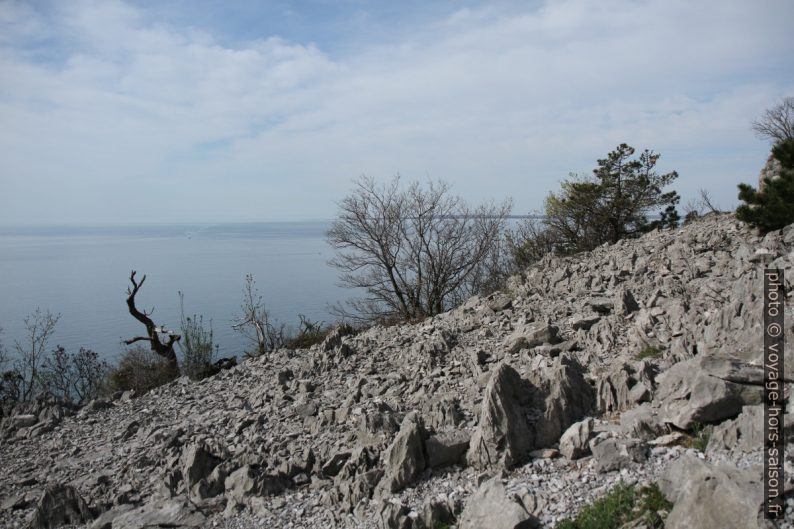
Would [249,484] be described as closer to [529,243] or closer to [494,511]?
[494,511]

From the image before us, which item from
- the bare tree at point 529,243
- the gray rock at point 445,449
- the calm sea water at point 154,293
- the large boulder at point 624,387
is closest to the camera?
the gray rock at point 445,449

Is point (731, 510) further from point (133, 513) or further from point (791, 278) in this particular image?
point (133, 513)

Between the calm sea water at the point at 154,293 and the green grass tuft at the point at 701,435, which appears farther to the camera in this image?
the calm sea water at the point at 154,293

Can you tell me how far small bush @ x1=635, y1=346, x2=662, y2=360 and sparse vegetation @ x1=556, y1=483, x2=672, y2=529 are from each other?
3.26 m

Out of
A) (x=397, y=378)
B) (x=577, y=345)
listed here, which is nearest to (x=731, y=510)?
(x=577, y=345)

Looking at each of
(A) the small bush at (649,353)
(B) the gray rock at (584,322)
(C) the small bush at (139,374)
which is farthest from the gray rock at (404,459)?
(C) the small bush at (139,374)

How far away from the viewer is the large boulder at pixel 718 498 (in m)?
3.79

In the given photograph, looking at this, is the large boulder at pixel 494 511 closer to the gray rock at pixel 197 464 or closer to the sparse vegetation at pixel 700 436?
the sparse vegetation at pixel 700 436

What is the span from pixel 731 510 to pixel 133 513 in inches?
252

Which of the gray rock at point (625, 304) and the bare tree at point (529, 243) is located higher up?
the bare tree at point (529, 243)

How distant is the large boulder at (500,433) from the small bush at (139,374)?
10737 mm

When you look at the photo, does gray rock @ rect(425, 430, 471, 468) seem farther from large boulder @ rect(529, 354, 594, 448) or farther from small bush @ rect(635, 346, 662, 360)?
small bush @ rect(635, 346, 662, 360)

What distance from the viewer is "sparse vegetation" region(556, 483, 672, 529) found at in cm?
436

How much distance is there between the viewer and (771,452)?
446 cm
